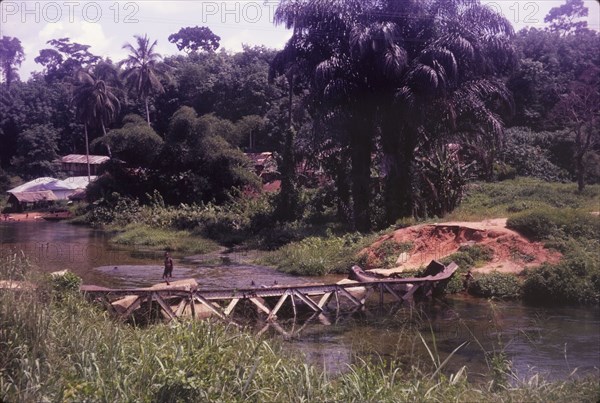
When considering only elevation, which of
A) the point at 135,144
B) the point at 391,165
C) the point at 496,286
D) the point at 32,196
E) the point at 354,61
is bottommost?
the point at 496,286

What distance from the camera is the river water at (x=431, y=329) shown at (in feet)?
34.0

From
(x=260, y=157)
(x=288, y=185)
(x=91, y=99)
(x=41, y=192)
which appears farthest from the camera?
(x=41, y=192)

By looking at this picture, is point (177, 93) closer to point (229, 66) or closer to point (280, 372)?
point (229, 66)

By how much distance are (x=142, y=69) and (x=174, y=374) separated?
1847 inches

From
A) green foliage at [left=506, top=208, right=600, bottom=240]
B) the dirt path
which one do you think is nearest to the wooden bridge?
the dirt path

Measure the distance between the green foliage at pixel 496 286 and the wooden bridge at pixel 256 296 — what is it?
0.73m

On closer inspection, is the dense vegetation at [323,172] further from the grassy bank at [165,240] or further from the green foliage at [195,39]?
the green foliage at [195,39]

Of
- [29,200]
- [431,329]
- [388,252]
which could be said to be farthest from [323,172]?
[431,329]

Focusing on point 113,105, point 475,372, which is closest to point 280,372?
point 475,372

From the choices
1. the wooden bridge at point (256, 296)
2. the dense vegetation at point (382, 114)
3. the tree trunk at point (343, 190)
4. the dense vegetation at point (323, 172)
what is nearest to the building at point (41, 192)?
the dense vegetation at point (323, 172)

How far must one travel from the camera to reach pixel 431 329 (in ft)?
23.8

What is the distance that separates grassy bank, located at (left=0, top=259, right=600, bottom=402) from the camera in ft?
20.1

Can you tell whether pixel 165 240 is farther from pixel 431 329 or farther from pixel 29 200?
pixel 431 329

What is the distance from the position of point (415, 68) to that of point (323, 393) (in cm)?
1911
